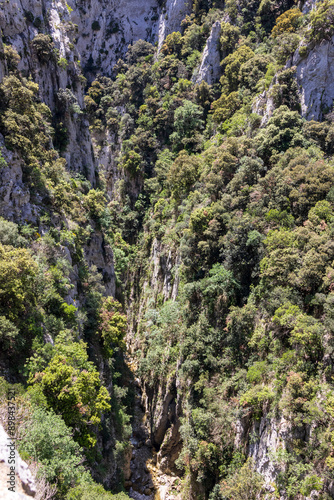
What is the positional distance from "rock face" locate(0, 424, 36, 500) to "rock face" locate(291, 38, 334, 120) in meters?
31.3

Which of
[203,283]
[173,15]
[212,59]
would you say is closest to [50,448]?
[203,283]

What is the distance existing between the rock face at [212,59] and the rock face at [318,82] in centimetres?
2281

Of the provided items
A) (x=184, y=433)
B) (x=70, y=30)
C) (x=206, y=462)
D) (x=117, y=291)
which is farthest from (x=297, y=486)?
(x=70, y=30)

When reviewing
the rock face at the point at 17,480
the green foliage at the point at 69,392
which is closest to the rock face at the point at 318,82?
the green foliage at the point at 69,392

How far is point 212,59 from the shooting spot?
47500 mm

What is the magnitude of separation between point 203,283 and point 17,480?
64.5ft

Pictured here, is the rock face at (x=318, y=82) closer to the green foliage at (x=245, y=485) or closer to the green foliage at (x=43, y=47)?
the green foliage at (x=43, y=47)

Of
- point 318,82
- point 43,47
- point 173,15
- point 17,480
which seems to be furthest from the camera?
point 173,15

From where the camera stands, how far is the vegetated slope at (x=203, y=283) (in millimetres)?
14641

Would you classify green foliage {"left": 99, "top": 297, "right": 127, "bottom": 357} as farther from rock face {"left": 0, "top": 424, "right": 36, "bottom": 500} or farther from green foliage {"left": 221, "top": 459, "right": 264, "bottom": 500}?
rock face {"left": 0, "top": 424, "right": 36, "bottom": 500}

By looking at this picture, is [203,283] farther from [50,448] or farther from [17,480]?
[17,480]

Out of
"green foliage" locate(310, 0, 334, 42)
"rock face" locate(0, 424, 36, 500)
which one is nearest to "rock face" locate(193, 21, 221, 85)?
"green foliage" locate(310, 0, 334, 42)

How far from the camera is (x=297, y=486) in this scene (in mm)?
13188

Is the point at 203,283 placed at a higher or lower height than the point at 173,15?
lower
